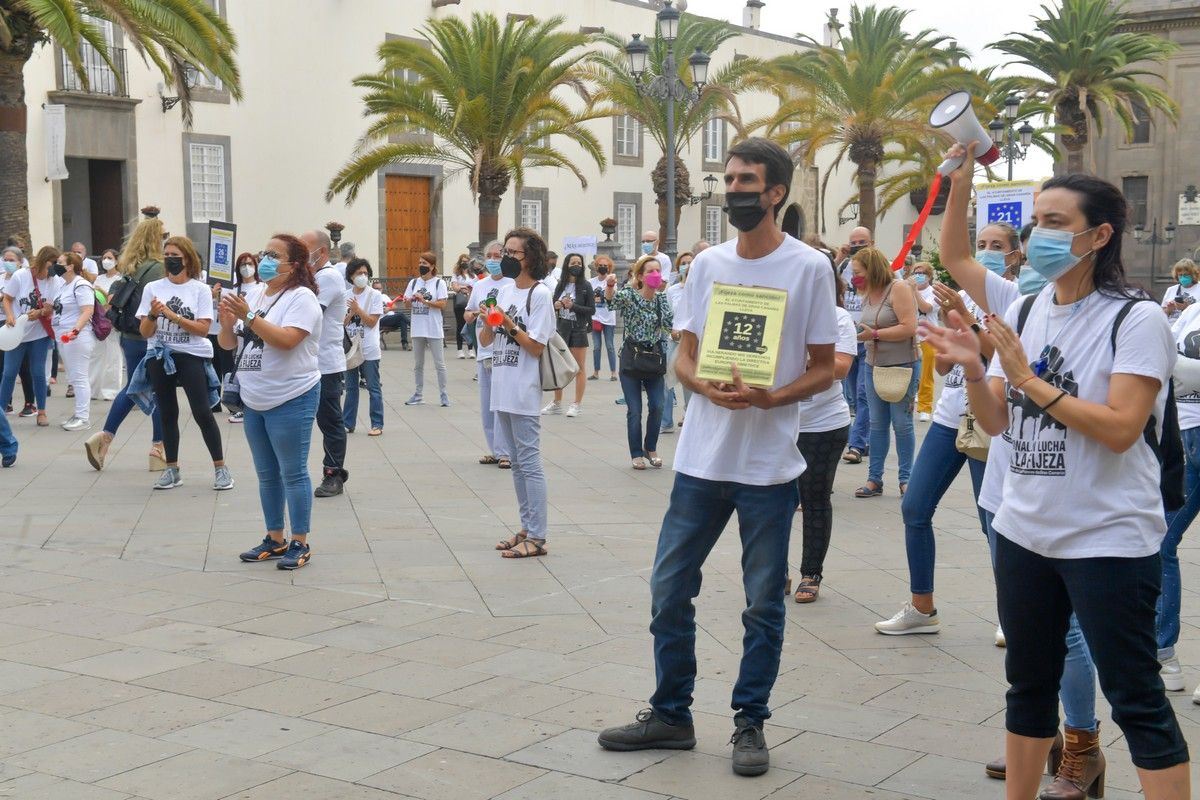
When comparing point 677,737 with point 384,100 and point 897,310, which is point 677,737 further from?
point 384,100

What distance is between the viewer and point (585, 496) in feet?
32.5

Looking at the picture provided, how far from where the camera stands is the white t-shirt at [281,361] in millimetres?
7125

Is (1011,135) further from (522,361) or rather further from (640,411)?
(522,361)

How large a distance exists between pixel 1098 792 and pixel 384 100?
85.1 feet

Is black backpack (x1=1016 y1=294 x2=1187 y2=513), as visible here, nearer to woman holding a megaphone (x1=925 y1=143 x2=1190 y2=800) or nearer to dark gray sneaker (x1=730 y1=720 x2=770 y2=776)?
woman holding a megaphone (x1=925 y1=143 x2=1190 y2=800)

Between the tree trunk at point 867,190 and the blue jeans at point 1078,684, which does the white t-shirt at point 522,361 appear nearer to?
the blue jeans at point 1078,684

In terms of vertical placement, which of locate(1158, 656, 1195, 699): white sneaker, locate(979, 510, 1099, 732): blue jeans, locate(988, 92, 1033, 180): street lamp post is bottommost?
locate(1158, 656, 1195, 699): white sneaker

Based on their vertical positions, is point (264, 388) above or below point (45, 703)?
above

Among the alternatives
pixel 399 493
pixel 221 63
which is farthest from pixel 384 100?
pixel 399 493

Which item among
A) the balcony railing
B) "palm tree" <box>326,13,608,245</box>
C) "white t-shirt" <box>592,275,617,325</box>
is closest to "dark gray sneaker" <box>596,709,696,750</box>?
"white t-shirt" <box>592,275,617,325</box>

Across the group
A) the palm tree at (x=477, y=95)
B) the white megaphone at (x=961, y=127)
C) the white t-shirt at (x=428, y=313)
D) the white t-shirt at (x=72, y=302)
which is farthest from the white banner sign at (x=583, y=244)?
the white megaphone at (x=961, y=127)

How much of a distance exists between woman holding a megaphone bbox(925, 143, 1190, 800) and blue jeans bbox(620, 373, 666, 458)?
767 centimetres

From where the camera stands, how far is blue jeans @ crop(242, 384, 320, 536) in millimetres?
7156

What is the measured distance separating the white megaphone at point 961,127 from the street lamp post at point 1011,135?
24.2 metres
